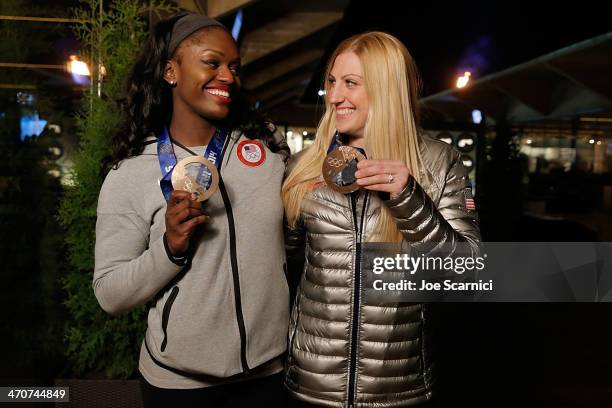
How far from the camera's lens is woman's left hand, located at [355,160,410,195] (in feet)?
5.05

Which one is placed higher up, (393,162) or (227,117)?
(227,117)

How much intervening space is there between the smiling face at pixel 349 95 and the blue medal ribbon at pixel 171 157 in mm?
376

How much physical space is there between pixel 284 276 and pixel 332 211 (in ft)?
0.89

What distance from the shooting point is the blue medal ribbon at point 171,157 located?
157cm

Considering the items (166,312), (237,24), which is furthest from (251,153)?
(237,24)

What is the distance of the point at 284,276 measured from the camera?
1.83 metres

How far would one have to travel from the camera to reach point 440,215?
5.31 feet

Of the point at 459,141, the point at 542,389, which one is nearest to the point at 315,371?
the point at 542,389

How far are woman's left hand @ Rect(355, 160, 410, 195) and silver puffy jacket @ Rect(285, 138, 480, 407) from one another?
163 mm

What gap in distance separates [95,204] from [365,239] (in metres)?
2.32

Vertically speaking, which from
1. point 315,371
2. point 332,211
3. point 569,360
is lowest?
point 569,360

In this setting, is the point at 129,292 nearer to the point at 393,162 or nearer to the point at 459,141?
the point at 393,162

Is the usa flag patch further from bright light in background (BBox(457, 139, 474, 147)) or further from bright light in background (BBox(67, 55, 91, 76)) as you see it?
bright light in background (BBox(457, 139, 474, 147))

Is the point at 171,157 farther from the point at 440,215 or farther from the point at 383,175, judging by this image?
the point at 440,215
